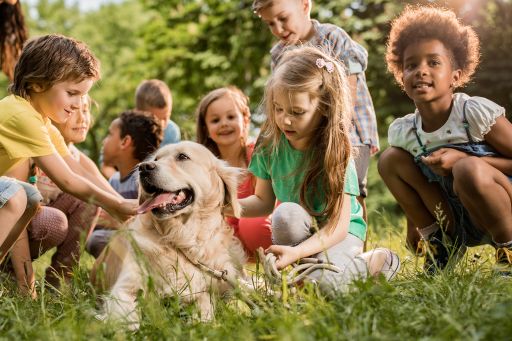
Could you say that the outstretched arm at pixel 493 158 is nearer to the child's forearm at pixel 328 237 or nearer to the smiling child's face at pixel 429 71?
the smiling child's face at pixel 429 71

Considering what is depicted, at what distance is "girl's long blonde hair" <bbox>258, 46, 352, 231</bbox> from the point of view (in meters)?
3.29

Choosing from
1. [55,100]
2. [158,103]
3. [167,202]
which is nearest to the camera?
[167,202]

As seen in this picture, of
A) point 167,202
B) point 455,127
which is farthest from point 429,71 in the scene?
point 167,202

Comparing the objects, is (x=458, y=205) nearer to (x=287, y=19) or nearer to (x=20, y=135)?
(x=287, y=19)

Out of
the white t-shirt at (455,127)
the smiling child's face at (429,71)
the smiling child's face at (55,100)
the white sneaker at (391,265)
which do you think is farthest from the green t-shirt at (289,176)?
the smiling child's face at (55,100)

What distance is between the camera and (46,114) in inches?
144

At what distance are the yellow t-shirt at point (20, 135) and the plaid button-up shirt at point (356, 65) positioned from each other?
5.49 feet

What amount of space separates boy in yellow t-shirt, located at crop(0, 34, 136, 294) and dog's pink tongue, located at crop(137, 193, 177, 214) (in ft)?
0.72

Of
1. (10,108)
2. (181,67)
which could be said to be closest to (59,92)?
(10,108)

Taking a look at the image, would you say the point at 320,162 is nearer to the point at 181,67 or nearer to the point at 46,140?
the point at 46,140

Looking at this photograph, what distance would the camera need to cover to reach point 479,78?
1158 cm

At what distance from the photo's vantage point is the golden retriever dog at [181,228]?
312cm

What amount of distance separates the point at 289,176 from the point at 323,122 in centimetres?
34

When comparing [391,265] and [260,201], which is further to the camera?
[260,201]
